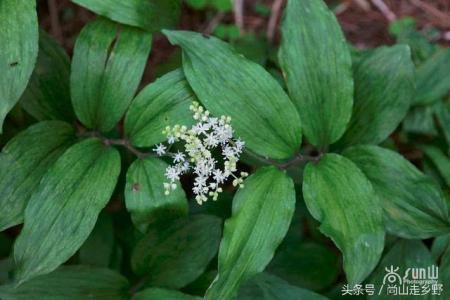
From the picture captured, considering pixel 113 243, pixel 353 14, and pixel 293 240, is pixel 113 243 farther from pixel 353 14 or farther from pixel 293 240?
pixel 353 14

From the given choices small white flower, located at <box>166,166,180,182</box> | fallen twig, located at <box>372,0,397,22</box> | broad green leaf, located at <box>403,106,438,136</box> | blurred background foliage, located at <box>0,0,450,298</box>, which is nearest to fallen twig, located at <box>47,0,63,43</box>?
blurred background foliage, located at <box>0,0,450,298</box>

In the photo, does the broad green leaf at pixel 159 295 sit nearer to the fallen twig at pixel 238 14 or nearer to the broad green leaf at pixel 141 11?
the broad green leaf at pixel 141 11

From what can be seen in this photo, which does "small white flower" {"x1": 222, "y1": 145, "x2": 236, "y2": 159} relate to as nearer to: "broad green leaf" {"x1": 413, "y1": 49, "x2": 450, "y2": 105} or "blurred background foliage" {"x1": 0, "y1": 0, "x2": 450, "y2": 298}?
"blurred background foliage" {"x1": 0, "y1": 0, "x2": 450, "y2": 298}

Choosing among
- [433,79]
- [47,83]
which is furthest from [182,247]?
[433,79]

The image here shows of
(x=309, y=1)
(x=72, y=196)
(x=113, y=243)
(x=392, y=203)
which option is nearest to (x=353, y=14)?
(x=309, y=1)

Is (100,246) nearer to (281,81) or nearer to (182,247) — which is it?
(182,247)
